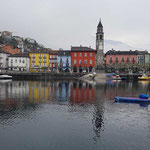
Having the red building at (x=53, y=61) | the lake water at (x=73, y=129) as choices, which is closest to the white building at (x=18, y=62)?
the red building at (x=53, y=61)

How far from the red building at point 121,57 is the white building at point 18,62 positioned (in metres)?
59.6

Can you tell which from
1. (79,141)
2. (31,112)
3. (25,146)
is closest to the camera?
(25,146)

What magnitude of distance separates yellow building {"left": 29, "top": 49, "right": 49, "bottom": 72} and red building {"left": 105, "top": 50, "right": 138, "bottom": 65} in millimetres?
46027

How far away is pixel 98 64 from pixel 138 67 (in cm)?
2769

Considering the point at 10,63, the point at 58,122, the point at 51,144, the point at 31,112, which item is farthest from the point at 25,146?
the point at 10,63

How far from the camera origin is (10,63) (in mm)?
112438

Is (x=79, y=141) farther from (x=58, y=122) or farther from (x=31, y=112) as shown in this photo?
(x=31, y=112)

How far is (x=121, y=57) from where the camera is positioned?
12162 centimetres

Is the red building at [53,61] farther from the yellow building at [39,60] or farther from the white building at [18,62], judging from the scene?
the white building at [18,62]

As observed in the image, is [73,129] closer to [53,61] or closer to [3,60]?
[53,61]

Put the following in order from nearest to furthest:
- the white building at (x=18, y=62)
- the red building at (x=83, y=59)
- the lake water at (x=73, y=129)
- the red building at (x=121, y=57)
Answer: the lake water at (x=73, y=129) < the red building at (x=83, y=59) < the white building at (x=18, y=62) < the red building at (x=121, y=57)

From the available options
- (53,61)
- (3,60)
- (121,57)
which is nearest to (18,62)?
(3,60)

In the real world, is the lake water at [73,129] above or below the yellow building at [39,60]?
below

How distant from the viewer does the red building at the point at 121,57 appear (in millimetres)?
120625
